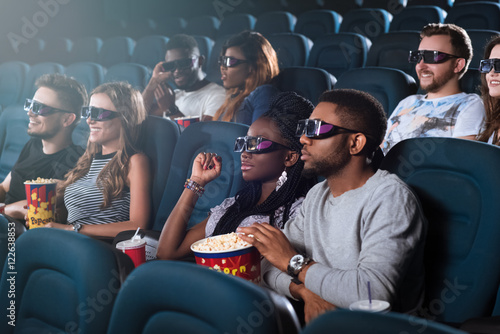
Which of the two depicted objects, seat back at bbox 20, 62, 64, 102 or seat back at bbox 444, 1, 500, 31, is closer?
seat back at bbox 444, 1, 500, 31

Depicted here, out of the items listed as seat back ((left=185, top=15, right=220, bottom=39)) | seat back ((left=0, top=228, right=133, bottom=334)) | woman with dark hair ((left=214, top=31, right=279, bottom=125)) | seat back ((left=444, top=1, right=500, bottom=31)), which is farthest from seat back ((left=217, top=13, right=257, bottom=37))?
seat back ((left=0, top=228, right=133, bottom=334))

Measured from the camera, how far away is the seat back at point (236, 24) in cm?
560

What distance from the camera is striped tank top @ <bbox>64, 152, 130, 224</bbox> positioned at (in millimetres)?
2225

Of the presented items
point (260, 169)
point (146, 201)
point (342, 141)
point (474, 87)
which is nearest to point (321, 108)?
point (342, 141)

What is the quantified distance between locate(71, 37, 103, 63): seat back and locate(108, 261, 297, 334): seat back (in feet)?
16.9

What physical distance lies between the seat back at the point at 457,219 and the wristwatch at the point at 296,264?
1.09 feet

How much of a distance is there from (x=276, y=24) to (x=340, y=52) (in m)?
1.49

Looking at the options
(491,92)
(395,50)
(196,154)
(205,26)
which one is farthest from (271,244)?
(205,26)

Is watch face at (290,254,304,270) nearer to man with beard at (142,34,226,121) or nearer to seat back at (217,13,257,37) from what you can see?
man with beard at (142,34,226,121)

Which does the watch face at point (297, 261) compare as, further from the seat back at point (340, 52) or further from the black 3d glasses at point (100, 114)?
the seat back at point (340, 52)

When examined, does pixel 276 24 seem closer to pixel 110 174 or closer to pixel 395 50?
pixel 395 50

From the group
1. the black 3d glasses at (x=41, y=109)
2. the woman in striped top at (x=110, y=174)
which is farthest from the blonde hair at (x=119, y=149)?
the black 3d glasses at (x=41, y=109)

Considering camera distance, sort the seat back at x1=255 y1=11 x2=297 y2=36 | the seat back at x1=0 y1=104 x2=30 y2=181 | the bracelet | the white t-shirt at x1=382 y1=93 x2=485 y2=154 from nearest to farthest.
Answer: the bracelet
the white t-shirt at x1=382 y1=93 x2=485 y2=154
the seat back at x1=0 y1=104 x2=30 y2=181
the seat back at x1=255 y1=11 x2=297 y2=36

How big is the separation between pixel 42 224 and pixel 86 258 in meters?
1.11
